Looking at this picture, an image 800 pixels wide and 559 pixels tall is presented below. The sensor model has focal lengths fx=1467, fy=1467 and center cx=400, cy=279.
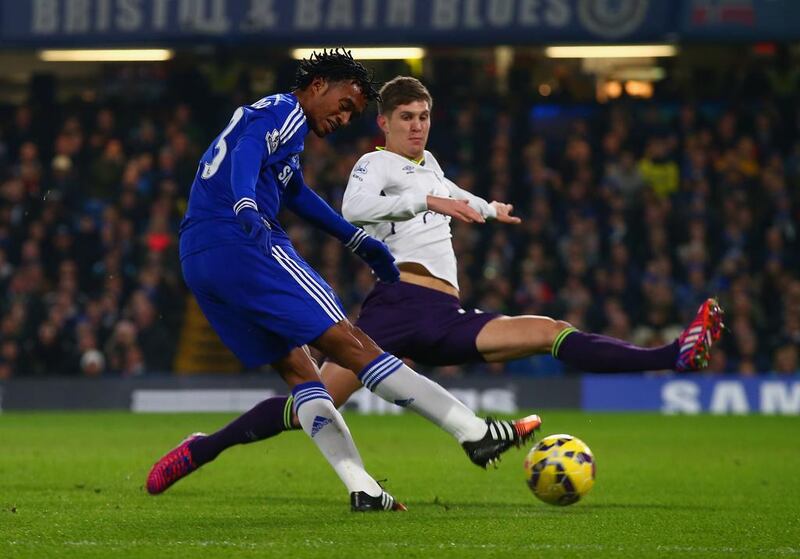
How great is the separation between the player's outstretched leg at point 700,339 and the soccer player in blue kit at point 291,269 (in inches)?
32.2

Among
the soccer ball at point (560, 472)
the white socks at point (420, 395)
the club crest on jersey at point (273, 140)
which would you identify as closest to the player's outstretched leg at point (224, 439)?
the white socks at point (420, 395)

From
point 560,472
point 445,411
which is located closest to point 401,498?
point 560,472

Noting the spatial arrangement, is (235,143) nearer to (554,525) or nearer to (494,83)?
(554,525)

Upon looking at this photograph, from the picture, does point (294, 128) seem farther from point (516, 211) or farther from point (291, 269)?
point (516, 211)

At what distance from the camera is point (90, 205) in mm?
20031

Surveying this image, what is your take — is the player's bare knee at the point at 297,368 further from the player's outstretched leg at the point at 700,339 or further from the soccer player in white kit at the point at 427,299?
the player's outstretched leg at the point at 700,339

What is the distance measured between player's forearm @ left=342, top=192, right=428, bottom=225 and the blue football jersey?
0.55m

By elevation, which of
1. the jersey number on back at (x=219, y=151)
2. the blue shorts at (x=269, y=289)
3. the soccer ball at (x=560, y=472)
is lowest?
the soccer ball at (x=560, y=472)

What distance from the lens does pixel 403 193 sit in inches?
291

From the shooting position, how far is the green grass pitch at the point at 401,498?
5.59 metres

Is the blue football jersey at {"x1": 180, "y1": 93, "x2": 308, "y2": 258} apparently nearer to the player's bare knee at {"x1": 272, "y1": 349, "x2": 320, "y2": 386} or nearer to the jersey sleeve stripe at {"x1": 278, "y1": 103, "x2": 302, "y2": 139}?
the jersey sleeve stripe at {"x1": 278, "y1": 103, "x2": 302, "y2": 139}

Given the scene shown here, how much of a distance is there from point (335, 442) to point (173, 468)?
138 cm

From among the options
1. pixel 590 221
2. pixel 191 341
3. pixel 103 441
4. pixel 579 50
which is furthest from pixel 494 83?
pixel 103 441

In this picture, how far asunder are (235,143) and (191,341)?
1314 cm
